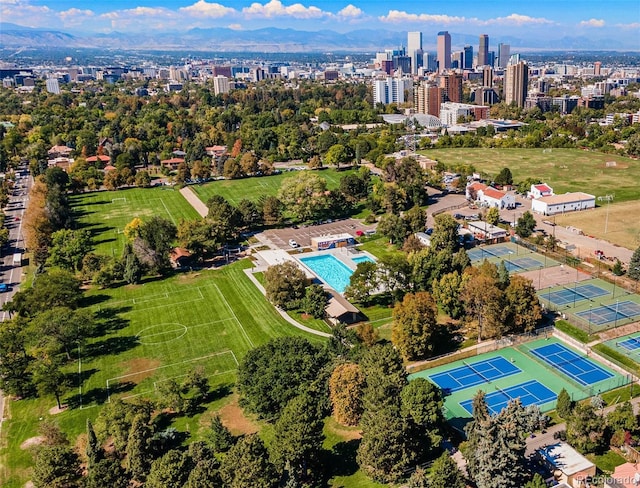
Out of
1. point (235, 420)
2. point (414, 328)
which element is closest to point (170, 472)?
point (235, 420)

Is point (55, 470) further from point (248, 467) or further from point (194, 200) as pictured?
point (194, 200)

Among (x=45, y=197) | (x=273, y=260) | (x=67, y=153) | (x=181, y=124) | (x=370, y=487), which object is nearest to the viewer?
(x=370, y=487)

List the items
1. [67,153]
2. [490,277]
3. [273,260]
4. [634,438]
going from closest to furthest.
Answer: [634,438] < [490,277] < [273,260] < [67,153]

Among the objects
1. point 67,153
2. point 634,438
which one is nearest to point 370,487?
point 634,438

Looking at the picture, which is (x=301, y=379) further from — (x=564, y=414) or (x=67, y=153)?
(x=67, y=153)

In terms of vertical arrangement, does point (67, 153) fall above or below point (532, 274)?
above

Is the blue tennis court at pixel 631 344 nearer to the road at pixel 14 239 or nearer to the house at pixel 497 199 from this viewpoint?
the house at pixel 497 199
